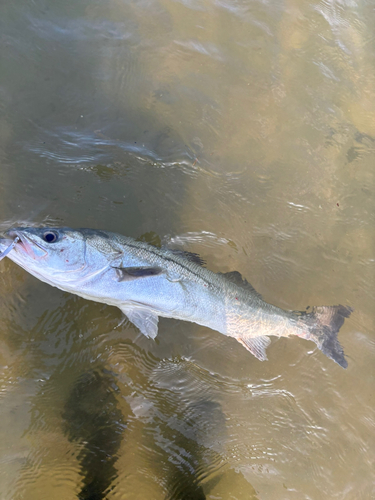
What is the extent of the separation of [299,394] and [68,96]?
18.7 ft

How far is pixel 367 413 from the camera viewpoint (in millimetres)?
4707

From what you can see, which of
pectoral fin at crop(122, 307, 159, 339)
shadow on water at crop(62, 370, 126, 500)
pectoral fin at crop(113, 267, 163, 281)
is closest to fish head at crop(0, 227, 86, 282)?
pectoral fin at crop(113, 267, 163, 281)

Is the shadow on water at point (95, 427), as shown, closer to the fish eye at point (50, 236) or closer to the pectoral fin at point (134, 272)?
the pectoral fin at point (134, 272)

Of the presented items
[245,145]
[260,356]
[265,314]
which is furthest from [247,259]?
[245,145]

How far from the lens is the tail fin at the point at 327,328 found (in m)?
4.33

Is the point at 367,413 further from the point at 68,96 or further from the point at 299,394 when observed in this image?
the point at 68,96

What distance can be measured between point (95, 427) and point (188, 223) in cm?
314

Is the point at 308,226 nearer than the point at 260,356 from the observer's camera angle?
No

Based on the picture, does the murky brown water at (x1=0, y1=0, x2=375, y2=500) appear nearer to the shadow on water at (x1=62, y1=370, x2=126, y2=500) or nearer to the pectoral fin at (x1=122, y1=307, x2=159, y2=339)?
the shadow on water at (x1=62, y1=370, x2=126, y2=500)

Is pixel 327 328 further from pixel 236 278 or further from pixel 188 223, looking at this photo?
pixel 188 223

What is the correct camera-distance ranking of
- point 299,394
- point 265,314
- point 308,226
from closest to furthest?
1. point 265,314
2. point 299,394
3. point 308,226

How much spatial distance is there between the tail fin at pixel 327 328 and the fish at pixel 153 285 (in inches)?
0.5

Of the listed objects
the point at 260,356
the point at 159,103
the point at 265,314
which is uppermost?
the point at 159,103

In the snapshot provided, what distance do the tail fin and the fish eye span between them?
336cm
